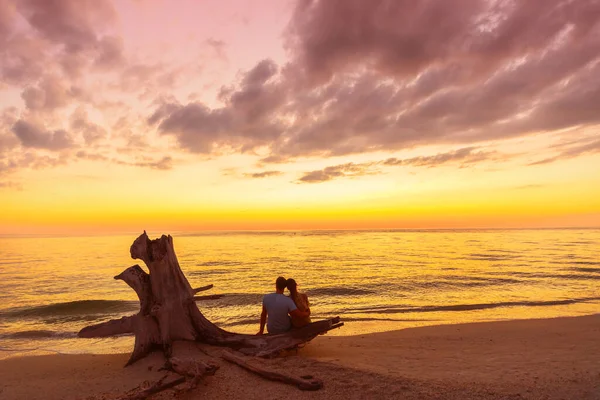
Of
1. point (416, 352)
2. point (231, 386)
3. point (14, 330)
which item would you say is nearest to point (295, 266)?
point (14, 330)

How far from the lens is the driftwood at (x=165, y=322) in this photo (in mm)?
9195

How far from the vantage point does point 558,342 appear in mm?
10969

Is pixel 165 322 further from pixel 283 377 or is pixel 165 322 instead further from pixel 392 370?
pixel 392 370

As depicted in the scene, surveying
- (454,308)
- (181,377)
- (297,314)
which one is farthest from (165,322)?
(454,308)

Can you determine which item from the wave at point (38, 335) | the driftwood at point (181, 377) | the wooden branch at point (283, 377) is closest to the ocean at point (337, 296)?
the wave at point (38, 335)

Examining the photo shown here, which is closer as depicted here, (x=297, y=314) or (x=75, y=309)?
(x=297, y=314)

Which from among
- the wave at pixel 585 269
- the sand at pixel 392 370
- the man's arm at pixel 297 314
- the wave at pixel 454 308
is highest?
the man's arm at pixel 297 314

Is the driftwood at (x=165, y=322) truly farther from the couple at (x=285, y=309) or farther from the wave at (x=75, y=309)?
the wave at (x=75, y=309)

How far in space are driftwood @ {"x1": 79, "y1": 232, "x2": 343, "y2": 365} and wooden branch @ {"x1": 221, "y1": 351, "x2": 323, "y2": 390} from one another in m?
0.99

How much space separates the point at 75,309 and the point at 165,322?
580 inches

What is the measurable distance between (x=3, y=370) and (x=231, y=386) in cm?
743

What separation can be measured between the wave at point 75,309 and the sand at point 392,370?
364 inches

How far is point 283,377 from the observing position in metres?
7.20

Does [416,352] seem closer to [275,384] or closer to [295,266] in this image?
[275,384]
